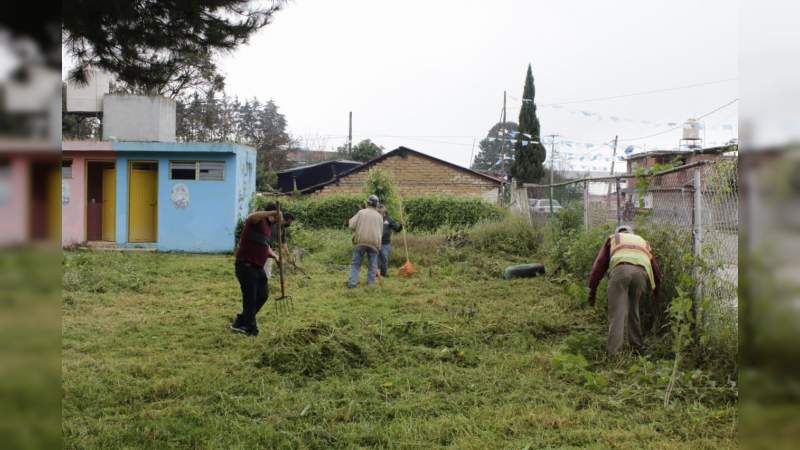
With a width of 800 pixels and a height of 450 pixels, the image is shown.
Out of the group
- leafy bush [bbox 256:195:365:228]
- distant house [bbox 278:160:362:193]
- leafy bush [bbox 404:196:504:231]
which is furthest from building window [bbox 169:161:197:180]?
distant house [bbox 278:160:362:193]

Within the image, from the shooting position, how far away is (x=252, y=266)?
8.40 metres

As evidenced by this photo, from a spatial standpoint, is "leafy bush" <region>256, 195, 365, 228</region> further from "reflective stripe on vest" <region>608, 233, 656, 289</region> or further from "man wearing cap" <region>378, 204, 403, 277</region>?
"reflective stripe on vest" <region>608, 233, 656, 289</region>

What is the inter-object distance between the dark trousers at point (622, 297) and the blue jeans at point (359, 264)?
20.0ft

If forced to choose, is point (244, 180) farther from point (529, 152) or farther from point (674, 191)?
point (529, 152)

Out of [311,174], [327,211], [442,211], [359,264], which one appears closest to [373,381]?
[359,264]

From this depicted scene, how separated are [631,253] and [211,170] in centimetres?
1422

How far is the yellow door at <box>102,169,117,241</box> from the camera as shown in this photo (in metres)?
19.0

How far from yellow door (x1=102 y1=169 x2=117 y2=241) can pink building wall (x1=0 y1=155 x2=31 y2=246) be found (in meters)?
19.4

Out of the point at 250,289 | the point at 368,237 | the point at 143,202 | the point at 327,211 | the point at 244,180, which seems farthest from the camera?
the point at 327,211

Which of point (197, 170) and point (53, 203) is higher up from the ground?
point (197, 170)

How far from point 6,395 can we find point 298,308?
9307 millimetres

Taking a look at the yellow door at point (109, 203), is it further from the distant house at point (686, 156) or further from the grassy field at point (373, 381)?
the distant house at point (686, 156)

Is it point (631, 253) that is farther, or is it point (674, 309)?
point (631, 253)

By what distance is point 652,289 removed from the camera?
7184 millimetres
